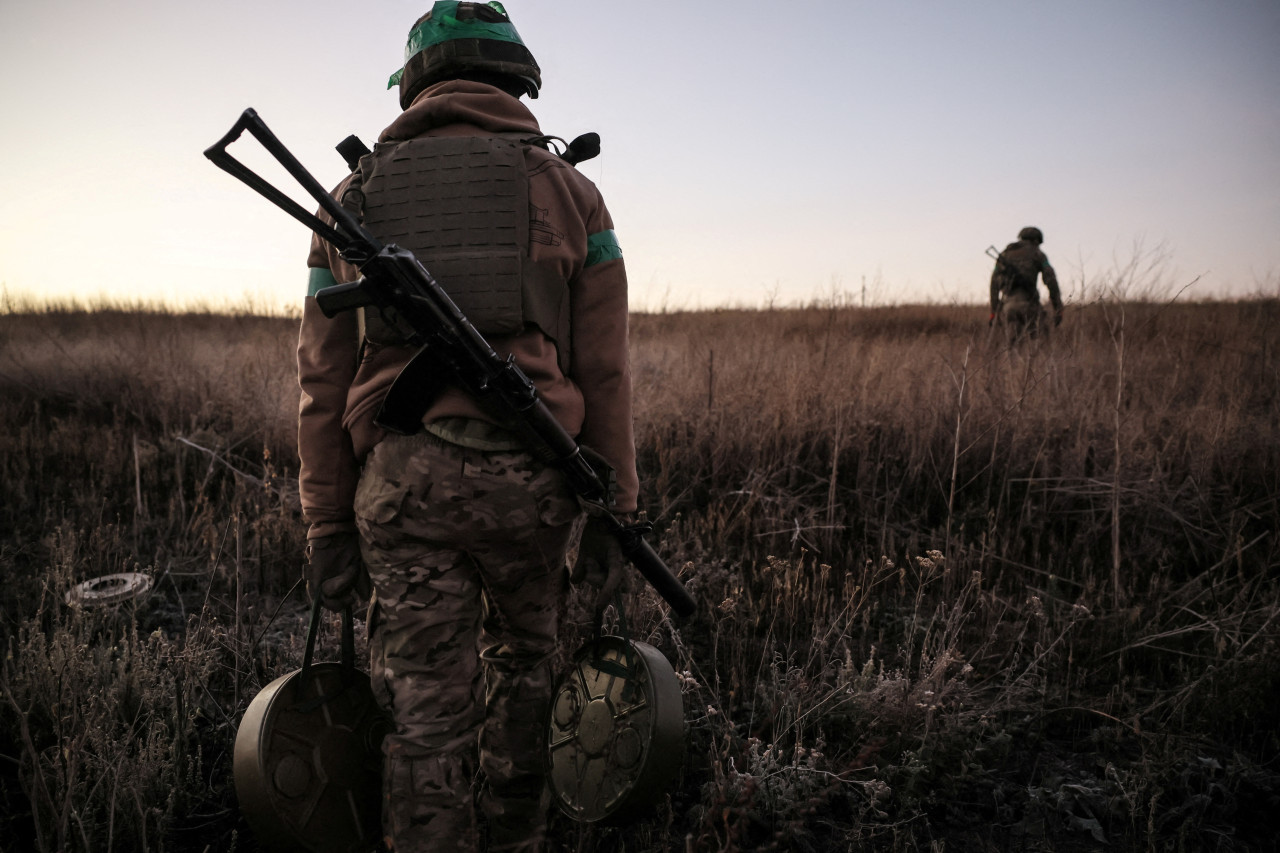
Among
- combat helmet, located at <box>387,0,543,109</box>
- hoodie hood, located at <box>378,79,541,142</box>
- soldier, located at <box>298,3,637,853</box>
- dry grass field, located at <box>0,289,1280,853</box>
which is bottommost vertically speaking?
dry grass field, located at <box>0,289,1280,853</box>

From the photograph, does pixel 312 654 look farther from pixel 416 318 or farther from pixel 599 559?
pixel 416 318

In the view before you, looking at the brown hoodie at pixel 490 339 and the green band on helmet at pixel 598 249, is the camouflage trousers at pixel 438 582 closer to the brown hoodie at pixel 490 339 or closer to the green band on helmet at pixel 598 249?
the brown hoodie at pixel 490 339

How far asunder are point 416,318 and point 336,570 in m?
0.66

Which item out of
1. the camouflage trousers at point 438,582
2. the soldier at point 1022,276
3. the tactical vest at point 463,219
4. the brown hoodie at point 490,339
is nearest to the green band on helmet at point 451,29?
the brown hoodie at point 490,339

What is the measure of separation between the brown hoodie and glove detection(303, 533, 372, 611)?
0.04 m

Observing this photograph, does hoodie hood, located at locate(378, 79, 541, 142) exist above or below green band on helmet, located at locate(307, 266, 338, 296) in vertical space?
above

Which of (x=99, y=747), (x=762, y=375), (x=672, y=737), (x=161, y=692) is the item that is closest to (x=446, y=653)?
(x=672, y=737)

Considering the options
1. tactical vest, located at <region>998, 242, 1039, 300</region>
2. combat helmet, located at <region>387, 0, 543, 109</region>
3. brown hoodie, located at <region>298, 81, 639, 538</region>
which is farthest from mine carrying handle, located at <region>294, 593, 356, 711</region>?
tactical vest, located at <region>998, 242, 1039, 300</region>

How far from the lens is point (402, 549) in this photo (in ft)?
4.74

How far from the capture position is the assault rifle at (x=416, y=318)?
4.29 ft

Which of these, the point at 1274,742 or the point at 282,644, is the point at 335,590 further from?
the point at 1274,742

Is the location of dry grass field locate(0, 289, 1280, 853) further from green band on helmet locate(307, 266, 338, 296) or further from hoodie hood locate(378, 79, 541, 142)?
hoodie hood locate(378, 79, 541, 142)

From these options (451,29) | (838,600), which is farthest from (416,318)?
(838,600)

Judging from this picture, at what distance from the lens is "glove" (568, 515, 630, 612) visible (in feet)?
5.66
